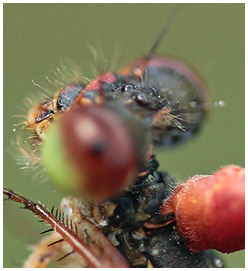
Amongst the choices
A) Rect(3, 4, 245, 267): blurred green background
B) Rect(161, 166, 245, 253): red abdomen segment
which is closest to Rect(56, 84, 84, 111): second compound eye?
Rect(161, 166, 245, 253): red abdomen segment

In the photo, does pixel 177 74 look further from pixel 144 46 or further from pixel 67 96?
pixel 144 46

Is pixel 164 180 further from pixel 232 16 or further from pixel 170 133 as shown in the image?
pixel 232 16

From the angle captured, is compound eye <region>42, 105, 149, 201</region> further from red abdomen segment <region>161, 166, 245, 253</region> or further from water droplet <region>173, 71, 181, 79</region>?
water droplet <region>173, 71, 181, 79</region>

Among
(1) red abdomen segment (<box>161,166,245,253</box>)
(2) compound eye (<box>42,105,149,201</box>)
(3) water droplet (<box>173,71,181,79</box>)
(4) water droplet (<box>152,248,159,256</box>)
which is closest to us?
(2) compound eye (<box>42,105,149,201</box>)

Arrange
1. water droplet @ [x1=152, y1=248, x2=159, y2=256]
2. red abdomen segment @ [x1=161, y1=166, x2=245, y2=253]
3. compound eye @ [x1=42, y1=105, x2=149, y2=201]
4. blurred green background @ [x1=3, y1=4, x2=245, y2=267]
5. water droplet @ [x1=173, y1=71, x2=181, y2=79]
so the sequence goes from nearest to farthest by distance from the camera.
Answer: compound eye @ [x1=42, y1=105, x2=149, y2=201]
red abdomen segment @ [x1=161, y1=166, x2=245, y2=253]
water droplet @ [x1=152, y1=248, x2=159, y2=256]
water droplet @ [x1=173, y1=71, x2=181, y2=79]
blurred green background @ [x1=3, y1=4, x2=245, y2=267]

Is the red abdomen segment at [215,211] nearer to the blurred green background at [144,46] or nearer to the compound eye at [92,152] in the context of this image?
the compound eye at [92,152]

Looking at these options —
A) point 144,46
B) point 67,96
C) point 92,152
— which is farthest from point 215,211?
point 144,46
